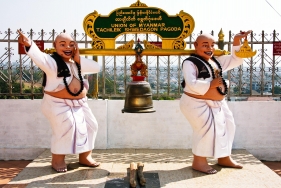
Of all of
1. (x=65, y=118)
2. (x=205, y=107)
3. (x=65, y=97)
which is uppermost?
(x=65, y=97)

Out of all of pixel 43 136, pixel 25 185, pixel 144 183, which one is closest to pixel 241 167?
pixel 144 183

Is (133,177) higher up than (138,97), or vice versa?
(138,97)

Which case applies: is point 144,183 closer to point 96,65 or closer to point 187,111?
point 187,111

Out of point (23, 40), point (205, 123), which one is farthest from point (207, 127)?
point (23, 40)

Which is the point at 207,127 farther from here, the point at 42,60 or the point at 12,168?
the point at 12,168

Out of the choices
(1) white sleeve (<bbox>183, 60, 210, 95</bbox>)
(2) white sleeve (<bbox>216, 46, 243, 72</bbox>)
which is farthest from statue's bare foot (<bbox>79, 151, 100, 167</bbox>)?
(2) white sleeve (<bbox>216, 46, 243, 72</bbox>)

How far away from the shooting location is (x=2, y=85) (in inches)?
275

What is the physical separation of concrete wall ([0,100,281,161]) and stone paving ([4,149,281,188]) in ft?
2.33

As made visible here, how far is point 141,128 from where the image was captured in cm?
667

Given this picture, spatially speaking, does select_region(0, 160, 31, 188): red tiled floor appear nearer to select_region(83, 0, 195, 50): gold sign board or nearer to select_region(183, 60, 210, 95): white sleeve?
select_region(83, 0, 195, 50): gold sign board

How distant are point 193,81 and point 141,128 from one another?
7.31ft

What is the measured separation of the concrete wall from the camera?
6.59 metres

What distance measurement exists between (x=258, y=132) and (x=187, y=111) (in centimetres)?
230

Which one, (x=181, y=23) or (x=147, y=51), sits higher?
(x=181, y=23)
